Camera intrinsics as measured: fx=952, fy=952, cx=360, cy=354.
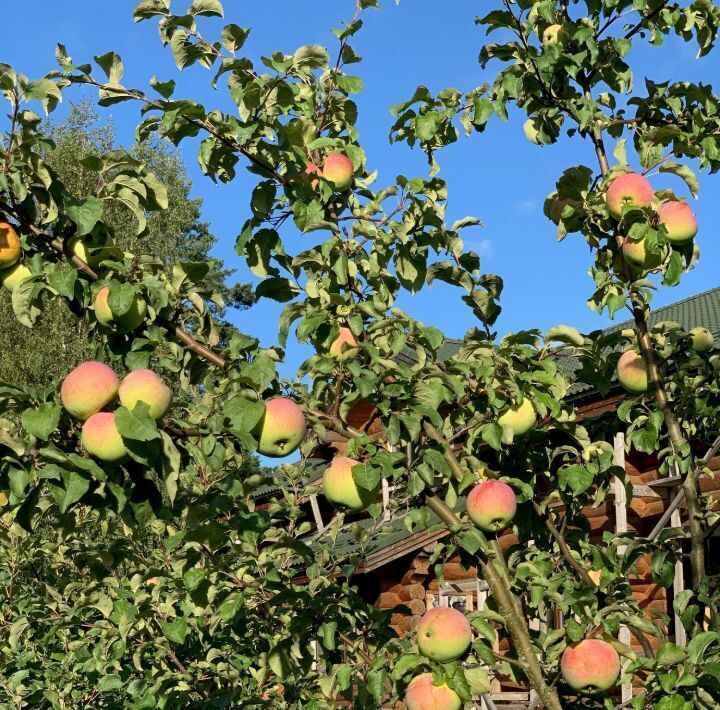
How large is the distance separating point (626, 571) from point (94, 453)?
1714 mm

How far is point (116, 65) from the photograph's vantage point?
8.66 ft

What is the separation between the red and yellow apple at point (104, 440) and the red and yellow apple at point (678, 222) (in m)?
1.75

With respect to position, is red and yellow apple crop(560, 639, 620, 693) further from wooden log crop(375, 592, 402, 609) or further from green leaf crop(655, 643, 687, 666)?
wooden log crop(375, 592, 402, 609)

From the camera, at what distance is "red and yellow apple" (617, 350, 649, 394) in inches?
127

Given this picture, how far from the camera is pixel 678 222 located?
2920 millimetres

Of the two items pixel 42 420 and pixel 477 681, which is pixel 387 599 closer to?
pixel 477 681

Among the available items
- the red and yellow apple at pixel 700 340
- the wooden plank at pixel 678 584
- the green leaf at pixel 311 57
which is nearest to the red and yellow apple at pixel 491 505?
the red and yellow apple at pixel 700 340

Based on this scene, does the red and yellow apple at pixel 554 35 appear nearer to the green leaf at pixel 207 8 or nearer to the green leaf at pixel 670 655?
the green leaf at pixel 207 8

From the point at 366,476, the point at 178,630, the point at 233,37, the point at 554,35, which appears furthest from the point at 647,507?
the point at 233,37

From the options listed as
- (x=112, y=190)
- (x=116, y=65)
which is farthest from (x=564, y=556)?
(x=116, y=65)

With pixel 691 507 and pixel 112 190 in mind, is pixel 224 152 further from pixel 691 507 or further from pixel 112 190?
pixel 691 507

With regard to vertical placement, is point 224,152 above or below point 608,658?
above

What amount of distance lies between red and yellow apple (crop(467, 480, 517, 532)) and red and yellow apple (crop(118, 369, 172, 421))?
937mm

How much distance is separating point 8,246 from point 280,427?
2.78ft
